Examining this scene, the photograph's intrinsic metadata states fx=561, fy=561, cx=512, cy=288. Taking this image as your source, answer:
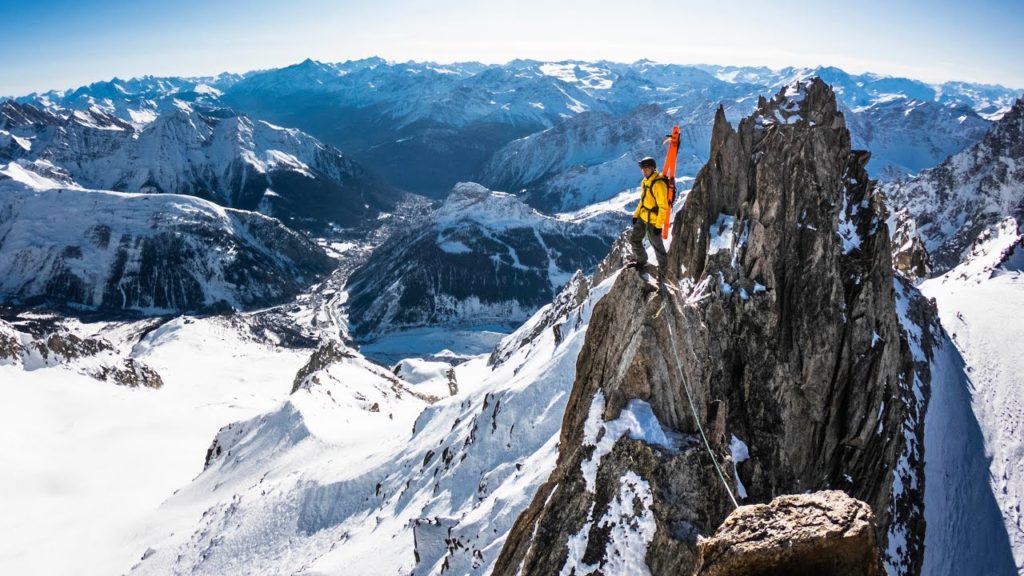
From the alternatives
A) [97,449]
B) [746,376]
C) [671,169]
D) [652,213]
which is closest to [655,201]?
[652,213]

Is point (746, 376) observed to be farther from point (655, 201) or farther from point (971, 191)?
point (971, 191)

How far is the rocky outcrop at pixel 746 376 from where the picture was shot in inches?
571

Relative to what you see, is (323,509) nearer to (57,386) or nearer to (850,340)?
(850,340)

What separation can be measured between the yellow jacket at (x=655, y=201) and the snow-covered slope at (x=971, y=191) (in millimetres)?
138262

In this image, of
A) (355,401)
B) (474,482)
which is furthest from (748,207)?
(355,401)

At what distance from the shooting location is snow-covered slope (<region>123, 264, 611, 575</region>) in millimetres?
34094

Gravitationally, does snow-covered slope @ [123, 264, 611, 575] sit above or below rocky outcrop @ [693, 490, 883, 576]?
below

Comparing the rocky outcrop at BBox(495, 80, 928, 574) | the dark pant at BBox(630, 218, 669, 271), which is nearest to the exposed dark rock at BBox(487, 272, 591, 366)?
the rocky outcrop at BBox(495, 80, 928, 574)

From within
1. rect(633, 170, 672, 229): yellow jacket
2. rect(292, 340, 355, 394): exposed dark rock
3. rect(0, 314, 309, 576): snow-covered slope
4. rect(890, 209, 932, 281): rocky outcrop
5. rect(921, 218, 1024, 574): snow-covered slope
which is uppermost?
rect(633, 170, 672, 229): yellow jacket

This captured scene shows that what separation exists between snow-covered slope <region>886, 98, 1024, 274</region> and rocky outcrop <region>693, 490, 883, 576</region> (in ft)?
481

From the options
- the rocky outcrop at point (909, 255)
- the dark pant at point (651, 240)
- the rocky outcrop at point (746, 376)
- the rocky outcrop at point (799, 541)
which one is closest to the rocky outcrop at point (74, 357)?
the rocky outcrop at point (746, 376)

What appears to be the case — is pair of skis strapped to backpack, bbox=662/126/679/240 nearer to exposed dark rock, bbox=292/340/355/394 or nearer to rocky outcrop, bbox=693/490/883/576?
rocky outcrop, bbox=693/490/883/576

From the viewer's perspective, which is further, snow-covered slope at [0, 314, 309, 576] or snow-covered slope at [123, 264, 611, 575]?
snow-covered slope at [0, 314, 309, 576]

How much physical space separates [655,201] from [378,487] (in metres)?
38.4
